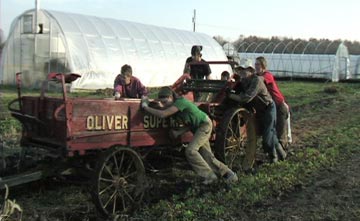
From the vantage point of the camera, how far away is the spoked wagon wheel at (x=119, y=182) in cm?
534

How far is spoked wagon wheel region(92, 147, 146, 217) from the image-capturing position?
17.5ft

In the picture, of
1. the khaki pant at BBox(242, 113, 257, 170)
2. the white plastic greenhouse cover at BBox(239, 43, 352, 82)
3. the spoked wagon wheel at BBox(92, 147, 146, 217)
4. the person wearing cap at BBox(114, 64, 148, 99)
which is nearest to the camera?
the spoked wagon wheel at BBox(92, 147, 146, 217)

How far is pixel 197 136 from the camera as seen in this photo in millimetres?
6602

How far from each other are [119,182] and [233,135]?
236 centimetres

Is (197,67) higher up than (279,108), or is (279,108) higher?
(197,67)

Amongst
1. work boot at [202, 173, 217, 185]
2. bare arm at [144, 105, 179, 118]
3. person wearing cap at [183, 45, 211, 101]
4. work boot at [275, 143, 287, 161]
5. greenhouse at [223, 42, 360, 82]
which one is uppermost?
greenhouse at [223, 42, 360, 82]

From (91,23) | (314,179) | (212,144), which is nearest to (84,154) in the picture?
(212,144)

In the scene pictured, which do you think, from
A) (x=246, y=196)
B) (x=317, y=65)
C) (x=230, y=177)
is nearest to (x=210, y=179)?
(x=230, y=177)

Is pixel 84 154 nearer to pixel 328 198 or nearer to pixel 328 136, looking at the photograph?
pixel 328 198

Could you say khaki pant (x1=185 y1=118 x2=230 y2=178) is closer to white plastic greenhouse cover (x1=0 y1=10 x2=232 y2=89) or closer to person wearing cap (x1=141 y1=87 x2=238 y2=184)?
person wearing cap (x1=141 y1=87 x2=238 y2=184)

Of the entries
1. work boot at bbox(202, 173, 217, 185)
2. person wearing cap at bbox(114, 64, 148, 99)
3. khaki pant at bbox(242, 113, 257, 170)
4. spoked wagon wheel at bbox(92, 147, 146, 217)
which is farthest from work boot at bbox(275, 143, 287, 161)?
spoked wagon wheel at bbox(92, 147, 146, 217)

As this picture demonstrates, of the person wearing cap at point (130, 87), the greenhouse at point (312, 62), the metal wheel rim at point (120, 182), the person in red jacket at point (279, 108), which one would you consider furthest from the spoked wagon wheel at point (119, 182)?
the greenhouse at point (312, 62)

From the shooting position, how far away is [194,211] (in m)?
5.41

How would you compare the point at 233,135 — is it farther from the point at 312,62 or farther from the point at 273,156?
the point at 312,62
